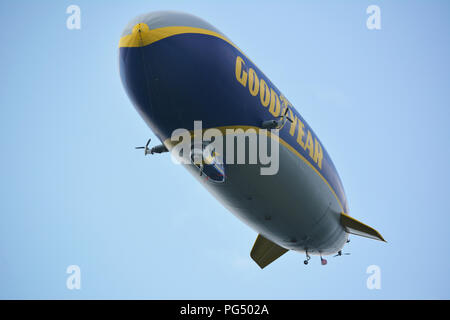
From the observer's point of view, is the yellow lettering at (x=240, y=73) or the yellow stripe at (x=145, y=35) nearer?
the yellow stripe at (x=145, y=35)

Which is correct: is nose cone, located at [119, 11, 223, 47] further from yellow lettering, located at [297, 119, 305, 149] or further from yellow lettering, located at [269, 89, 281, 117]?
yellow lettering, located at [297, 119, 305, 149]

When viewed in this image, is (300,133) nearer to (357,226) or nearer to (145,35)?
(145,35)

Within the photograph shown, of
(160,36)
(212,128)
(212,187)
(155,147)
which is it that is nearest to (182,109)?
(212,128)

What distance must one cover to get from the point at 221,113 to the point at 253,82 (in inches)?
72.5

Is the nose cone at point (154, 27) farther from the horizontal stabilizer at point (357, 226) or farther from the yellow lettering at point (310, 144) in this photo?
the horizontal stabilizer at point (357, 226)

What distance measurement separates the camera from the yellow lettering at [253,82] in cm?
1481

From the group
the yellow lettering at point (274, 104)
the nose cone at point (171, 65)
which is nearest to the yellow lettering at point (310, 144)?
the yellow lettering at point (274, 104)

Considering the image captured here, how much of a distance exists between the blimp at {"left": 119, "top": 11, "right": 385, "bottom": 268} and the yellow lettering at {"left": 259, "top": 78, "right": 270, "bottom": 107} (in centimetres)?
4

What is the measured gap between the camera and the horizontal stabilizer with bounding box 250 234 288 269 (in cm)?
3059

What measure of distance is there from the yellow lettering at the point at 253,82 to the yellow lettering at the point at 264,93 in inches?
10.8

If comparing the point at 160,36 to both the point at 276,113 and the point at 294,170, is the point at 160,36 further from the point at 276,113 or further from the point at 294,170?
the point at 294,170

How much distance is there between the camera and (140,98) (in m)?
13.8

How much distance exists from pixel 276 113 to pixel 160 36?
18.0 ft

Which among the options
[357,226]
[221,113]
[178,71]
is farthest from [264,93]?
[357,226]
